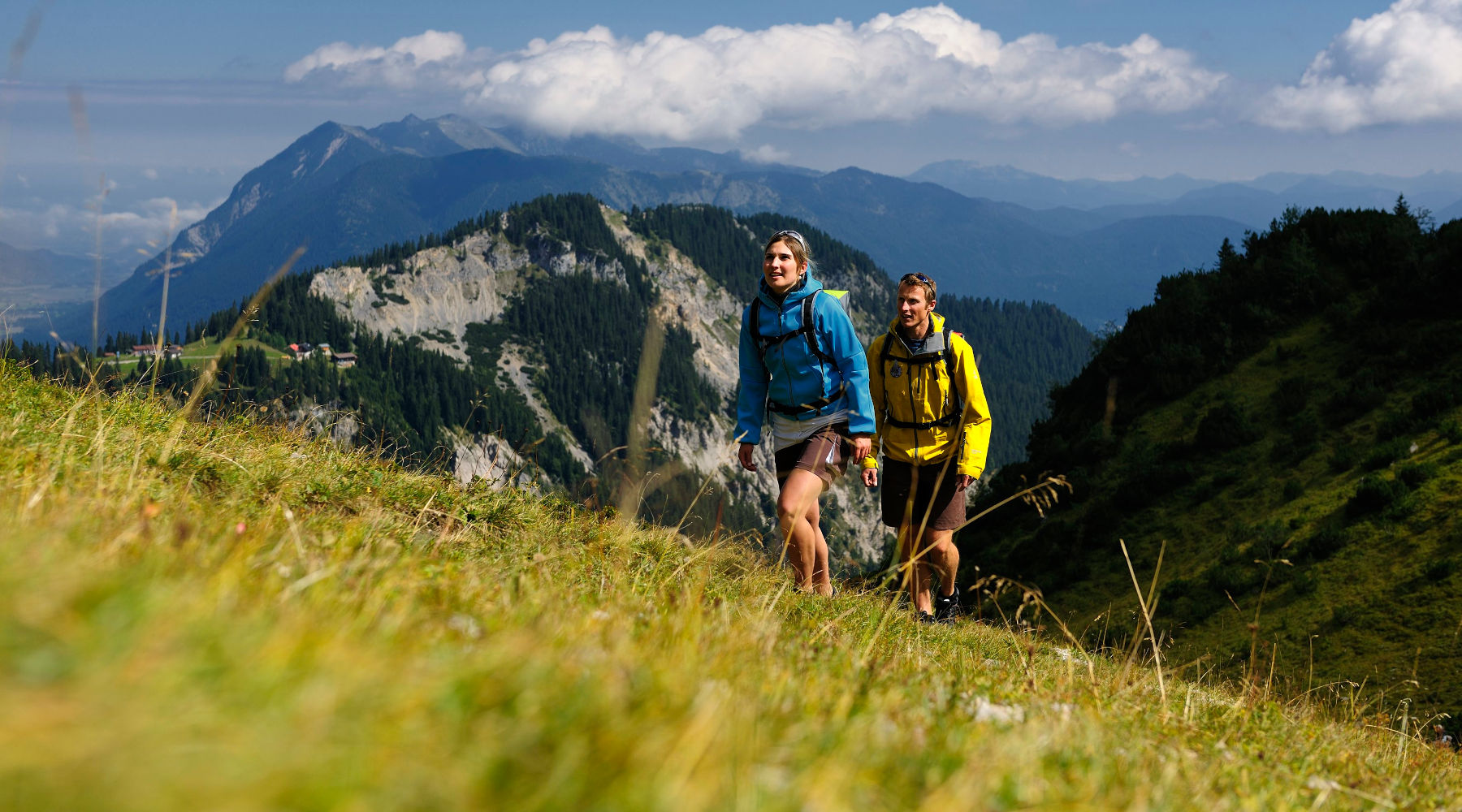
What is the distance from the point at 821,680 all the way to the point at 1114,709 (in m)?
1.52

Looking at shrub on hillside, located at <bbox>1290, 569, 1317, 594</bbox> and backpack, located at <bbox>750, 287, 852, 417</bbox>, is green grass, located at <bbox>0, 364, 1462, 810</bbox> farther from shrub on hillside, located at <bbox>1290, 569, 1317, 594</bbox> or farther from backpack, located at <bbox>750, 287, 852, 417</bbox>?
shrub on hillside, located at <bbox>1290, 569, 1317, 594</bbox>

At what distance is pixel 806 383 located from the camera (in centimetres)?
717

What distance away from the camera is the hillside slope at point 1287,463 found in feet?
38.3

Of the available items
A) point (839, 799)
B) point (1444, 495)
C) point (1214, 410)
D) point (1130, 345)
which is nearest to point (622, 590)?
point (839, 799)

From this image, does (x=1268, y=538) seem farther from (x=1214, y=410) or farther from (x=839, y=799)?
(x=839, y=799)

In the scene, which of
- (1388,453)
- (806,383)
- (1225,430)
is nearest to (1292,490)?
(1388,453)

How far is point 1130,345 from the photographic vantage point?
25.5 metres

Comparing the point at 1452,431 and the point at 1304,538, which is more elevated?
the point at 1452,431

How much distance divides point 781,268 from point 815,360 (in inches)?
30.9

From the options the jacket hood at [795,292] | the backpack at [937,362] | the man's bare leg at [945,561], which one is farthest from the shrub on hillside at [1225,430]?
the jacket hood at [795,292]

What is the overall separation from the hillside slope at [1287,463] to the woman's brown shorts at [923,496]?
247 centimetres

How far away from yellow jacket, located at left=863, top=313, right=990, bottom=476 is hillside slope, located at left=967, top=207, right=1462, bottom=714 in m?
2.81

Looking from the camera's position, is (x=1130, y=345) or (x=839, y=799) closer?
(x=839, y=799)

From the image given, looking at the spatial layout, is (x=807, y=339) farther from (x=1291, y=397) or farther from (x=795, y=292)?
(x=1291, y=397)
